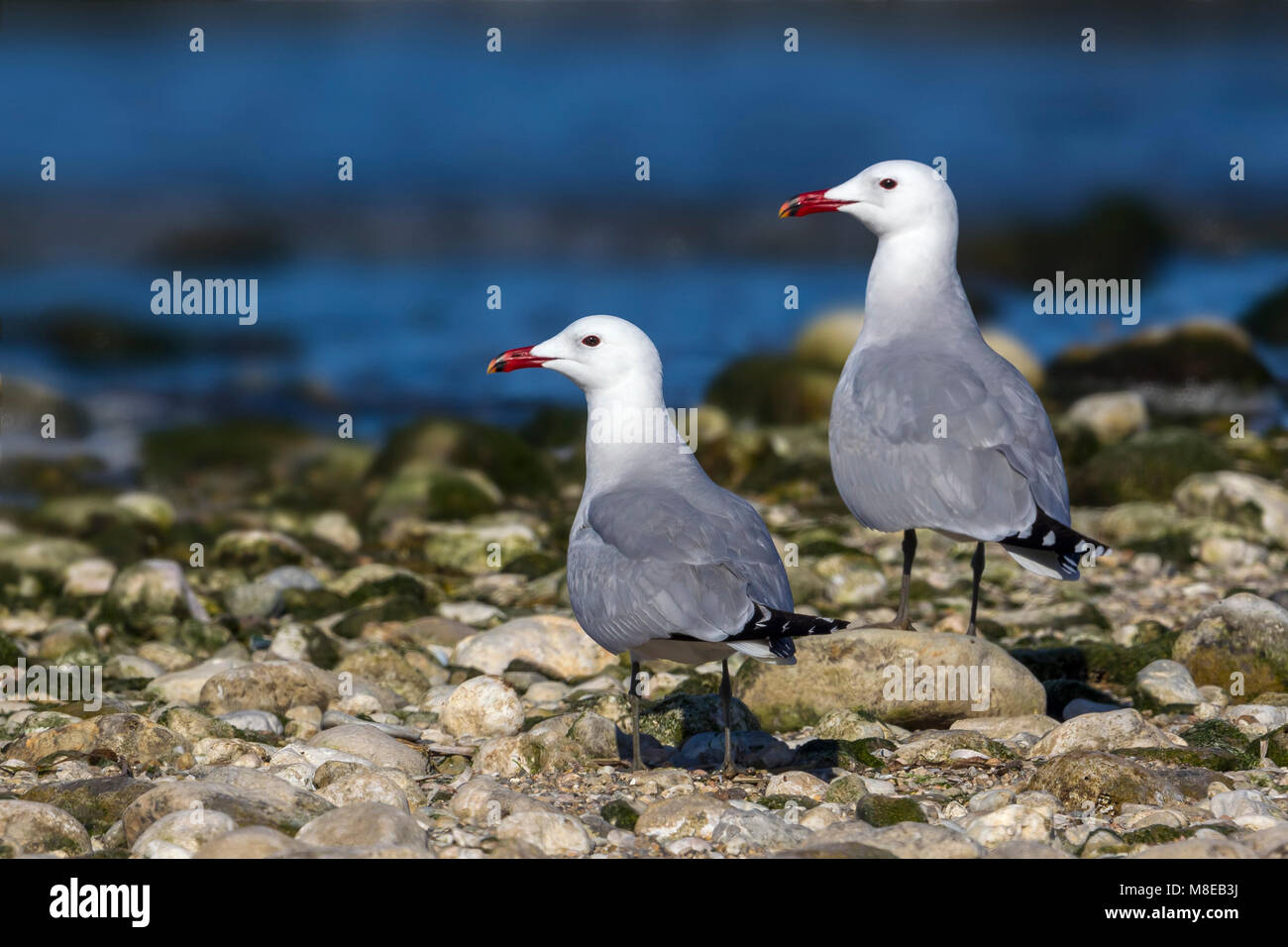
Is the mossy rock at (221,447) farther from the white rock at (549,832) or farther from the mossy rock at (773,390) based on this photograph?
the white rock at (549,832)

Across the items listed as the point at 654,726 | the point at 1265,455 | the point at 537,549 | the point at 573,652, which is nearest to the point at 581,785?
the point at 654,726

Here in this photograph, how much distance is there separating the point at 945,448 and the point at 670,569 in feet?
5.29

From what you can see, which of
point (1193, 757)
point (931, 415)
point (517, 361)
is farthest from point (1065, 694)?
point (517, 361)

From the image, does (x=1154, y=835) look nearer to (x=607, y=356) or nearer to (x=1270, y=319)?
(x=607, y=356)

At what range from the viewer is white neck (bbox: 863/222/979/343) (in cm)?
745

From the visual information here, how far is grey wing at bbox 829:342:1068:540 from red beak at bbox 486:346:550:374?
4.65ft

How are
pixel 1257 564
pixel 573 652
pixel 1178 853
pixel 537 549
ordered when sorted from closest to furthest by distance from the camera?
pixel 1178 853, pixel 573 652, pixel 1257 564, pixel 537 549

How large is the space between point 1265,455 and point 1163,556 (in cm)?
383

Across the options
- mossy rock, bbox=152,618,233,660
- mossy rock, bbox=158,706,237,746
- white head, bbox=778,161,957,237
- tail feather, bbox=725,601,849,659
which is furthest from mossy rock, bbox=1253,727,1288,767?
mossy rock, bbox=152,618,233,660

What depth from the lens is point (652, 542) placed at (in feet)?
19.3

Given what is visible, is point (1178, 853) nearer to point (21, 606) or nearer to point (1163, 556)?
point (1163, 556)

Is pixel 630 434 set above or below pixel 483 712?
above

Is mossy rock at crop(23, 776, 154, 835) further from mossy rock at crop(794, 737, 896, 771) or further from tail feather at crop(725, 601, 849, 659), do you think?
mossy rock at crop(794, 737, 896, 771)

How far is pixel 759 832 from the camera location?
5.21 m
